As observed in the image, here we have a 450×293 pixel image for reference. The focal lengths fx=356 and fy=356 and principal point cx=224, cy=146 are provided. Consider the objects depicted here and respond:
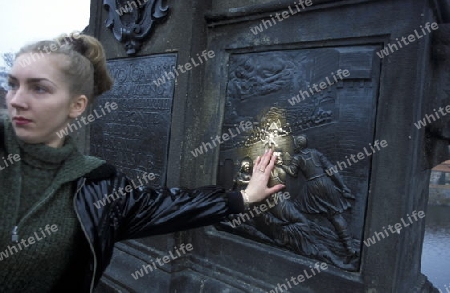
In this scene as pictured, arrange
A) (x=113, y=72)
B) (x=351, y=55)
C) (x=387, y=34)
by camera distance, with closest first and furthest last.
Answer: (x=387, y=34) → (x=351, y=55) → (x=113, y=72)

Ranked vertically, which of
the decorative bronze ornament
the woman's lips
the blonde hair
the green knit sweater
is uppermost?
the decorative bronze ornament

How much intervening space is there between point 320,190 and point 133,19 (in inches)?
103

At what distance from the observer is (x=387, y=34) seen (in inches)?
94.5

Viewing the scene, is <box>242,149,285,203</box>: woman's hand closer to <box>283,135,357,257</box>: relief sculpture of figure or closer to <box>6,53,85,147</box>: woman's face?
<box>283,135,357,257</box>: relief sculpture of figure

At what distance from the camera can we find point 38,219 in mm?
1454

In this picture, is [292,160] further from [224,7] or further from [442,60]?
[224,7]

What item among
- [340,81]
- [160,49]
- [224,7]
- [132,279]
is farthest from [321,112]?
[132,279]

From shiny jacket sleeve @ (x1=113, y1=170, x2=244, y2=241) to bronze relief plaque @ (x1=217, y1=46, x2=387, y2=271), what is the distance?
885mm

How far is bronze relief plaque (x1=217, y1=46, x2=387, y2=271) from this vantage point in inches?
99.5

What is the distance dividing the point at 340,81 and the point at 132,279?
259 centimetres

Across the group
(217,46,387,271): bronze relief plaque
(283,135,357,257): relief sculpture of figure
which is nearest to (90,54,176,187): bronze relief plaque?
(217,46,387,271): bronze relief plaque

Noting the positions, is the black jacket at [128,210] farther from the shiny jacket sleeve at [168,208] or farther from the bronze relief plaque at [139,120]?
the bronze relief plaque at [139,120]

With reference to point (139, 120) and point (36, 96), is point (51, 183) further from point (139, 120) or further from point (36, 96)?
point (139, 120)

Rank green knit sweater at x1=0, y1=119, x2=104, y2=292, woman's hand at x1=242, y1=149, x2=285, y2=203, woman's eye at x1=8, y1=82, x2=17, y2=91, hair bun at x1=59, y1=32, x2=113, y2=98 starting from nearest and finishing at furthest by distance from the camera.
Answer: green knit sweater at x1=0, y1=119, x2=104, y2=292 → woman's eye at x1=8, y1=82, x2=17, y2=91 → hair bun at x1=59, y1=32, x2=113, y2=98 → woman's hand at x1=242, y1=149, x2=285, y2=203
